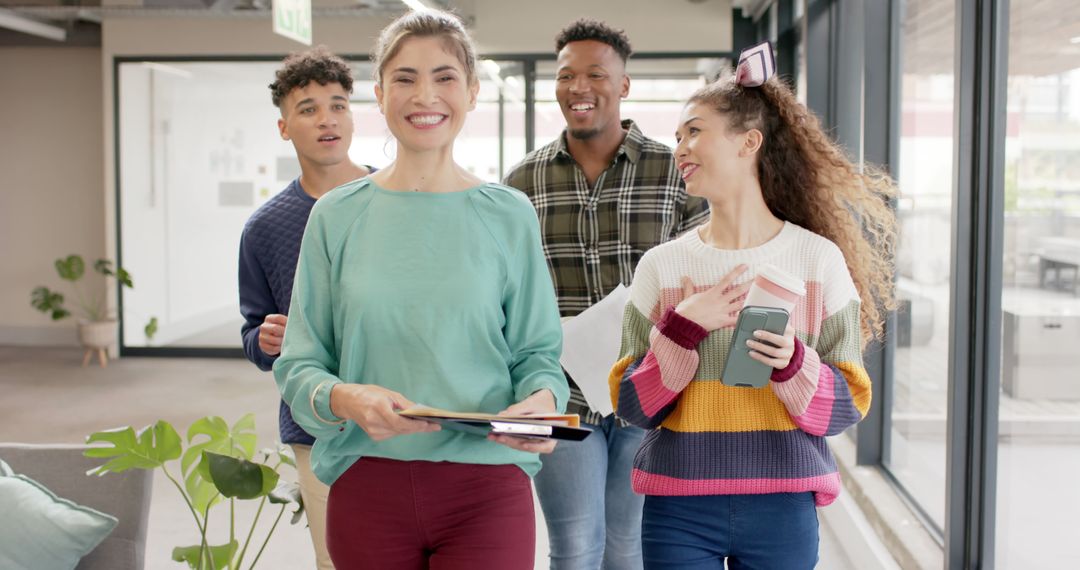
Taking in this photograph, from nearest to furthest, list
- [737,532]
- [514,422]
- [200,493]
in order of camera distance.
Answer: [514,422]
[737,532]
[200,493]

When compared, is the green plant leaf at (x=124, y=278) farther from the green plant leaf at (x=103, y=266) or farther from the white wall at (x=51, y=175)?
the white wall at (x=51, y=175)

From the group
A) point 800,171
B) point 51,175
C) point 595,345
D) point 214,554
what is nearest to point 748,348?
point 800,171

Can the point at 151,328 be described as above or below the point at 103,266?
below

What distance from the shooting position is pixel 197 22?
9.26 meters

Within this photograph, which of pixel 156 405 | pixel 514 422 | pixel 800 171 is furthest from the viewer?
pixel 156 405

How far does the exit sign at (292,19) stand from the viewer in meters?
5.63

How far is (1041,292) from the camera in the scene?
108 inches

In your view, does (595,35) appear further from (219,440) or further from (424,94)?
(219,440)

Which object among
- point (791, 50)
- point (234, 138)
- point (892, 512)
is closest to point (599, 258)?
point (892, 512)

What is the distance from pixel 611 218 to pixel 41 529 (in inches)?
55.7

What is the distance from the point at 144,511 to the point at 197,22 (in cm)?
772

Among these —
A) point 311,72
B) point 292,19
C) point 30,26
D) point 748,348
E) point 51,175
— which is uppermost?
point 30,26

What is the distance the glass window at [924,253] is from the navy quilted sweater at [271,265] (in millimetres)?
2322

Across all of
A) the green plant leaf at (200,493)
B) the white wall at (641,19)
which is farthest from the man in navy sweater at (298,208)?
the white wall at (641,19)
